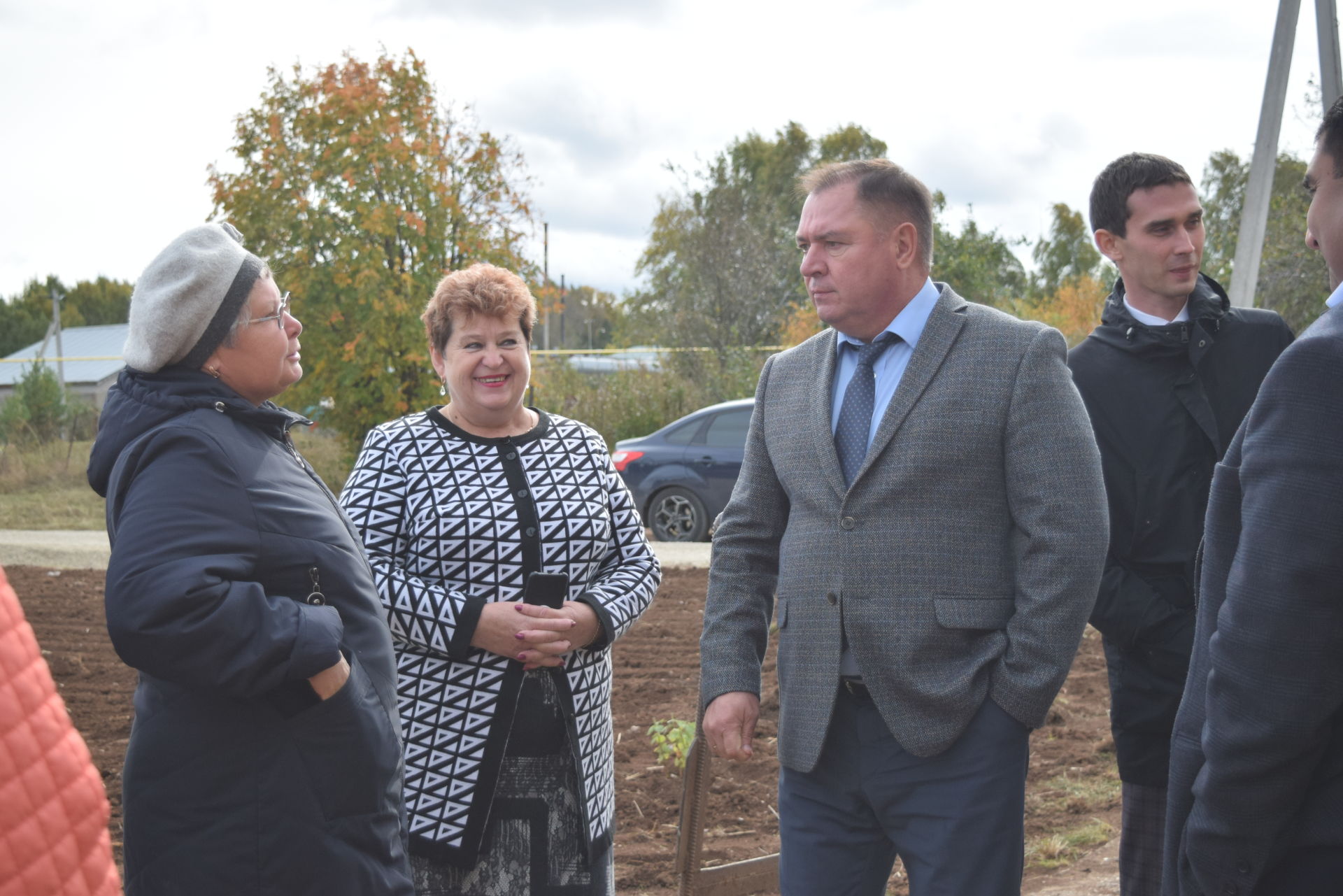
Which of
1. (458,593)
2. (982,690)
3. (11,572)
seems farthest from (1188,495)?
(11,572)

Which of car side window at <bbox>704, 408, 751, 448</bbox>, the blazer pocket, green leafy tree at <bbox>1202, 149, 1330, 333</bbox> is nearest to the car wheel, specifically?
car side window at <bbox>704, 408, 751, 448</bbox>

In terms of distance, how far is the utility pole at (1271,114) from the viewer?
887 cm

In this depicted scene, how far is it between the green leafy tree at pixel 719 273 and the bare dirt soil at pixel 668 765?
1496cm

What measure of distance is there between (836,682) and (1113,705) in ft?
3.14

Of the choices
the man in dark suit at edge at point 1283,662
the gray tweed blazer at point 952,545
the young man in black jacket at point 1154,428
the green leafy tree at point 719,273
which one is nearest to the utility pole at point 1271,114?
the young man in black jacket at point 1154,428

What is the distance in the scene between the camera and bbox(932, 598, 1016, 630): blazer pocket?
2.49 meters

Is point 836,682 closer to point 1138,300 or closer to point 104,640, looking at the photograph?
point 1138,300

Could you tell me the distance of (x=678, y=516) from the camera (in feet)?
42.6

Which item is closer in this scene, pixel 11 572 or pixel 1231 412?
pixel 1231 412

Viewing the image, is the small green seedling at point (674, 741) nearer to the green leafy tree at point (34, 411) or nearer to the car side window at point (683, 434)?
the car side window at point (683, 434)

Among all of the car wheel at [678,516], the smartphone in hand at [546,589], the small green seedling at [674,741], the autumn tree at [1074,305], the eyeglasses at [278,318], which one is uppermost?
the autumn tree at [1074,305]

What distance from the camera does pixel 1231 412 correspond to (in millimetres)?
3025

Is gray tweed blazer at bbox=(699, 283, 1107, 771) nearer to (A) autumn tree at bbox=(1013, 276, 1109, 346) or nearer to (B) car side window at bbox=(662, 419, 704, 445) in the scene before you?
(B) car side window at bbox=(662, 419, 704, 445)

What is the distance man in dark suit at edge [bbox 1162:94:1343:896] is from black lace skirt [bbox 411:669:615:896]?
157cm
